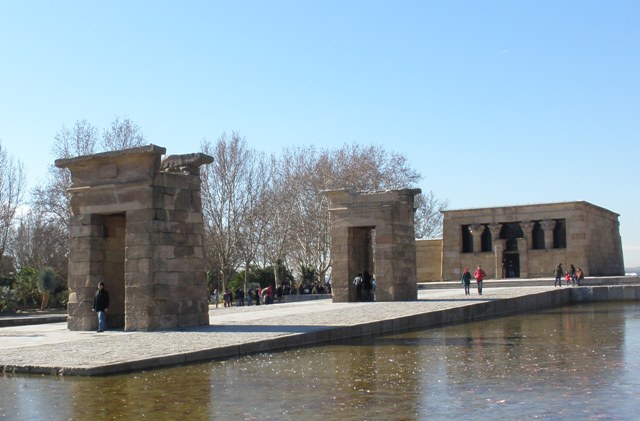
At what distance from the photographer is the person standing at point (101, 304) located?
55.4 ft

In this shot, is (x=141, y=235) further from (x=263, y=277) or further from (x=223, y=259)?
(x=263, y=277)

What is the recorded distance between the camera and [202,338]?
14.3 metres

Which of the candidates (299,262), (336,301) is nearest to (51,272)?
(336,301)

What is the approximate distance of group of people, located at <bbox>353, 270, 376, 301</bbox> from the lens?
90.4 ft

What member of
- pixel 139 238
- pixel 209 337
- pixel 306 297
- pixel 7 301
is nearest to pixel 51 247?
pixel 7 301

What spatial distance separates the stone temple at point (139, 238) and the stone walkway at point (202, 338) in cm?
63

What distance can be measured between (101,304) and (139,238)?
1.69 metres

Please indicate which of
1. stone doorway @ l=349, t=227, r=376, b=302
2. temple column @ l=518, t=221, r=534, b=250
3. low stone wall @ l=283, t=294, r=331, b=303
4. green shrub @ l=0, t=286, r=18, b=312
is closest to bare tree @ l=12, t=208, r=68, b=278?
green shrub @ l=0, t=286, r=18, b=312

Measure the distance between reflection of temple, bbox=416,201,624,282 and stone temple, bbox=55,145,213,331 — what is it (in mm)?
29149

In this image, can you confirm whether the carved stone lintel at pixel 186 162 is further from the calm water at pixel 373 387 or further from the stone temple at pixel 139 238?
the calm water at pixel 373 387

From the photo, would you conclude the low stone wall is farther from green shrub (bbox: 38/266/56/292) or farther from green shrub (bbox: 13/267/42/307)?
green shrub (bbox: 13/267/42/307)

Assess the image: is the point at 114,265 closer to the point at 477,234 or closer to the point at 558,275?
the point at 558,275

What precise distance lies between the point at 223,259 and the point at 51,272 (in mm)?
Result: 10897

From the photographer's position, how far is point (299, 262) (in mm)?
52094
